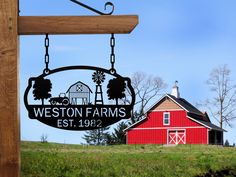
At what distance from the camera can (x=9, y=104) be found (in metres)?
4.29

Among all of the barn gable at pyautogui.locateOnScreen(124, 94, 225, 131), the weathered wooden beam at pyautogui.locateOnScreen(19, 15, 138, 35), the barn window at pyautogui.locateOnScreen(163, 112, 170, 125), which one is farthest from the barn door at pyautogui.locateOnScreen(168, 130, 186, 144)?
the weathered wooden beam at pyautogui.locateOnScreen(19, 15, 138, 35)

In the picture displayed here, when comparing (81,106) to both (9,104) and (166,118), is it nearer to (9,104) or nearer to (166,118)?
(9,104)

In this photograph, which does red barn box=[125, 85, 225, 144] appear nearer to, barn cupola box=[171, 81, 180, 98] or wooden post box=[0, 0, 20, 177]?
barn cupola box=[171, 81, 180, 98]

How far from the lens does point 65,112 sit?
4531 mm

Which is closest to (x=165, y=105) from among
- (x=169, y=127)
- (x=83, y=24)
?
(x=169, y=127)

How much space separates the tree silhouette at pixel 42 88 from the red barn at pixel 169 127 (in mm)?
30121

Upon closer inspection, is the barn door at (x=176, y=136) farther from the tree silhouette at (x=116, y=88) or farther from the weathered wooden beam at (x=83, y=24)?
the weathered wooden beam at (x=83, y=24)

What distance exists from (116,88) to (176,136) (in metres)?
30.8

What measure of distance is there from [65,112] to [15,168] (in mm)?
592

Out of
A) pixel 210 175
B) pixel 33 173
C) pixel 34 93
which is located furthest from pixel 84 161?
pixel 34 93

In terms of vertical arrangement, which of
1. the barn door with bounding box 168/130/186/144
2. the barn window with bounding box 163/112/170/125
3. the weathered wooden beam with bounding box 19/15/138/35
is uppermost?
the weathered wooden beam with bounding box 19/15/138/35

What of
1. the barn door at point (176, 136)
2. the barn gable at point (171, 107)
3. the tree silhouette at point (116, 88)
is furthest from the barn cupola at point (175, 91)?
the tree silhouette at point (116, 88)

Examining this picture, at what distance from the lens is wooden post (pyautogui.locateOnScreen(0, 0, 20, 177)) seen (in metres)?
4.29

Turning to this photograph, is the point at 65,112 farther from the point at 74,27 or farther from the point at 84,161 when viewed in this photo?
the point at 84,161
